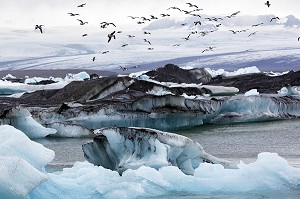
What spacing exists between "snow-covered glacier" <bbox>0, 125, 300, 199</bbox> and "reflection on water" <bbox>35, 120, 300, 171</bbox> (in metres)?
1.80

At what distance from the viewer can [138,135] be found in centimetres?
793

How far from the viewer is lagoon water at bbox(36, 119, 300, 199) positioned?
10367 mm

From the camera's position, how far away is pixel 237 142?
1250cm

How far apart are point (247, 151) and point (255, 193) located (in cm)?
425

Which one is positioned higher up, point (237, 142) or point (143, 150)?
point (143, 150)

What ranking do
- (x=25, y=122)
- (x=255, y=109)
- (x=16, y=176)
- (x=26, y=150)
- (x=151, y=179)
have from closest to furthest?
(x=16, y=176)
(x=26, y=150)
(x=151, y=179)
(x=25, y=122)
(x=255, y=109)

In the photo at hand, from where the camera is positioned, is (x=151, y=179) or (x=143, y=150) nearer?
(x=151, y=179)

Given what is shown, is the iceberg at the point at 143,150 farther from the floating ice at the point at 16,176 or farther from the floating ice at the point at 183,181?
the floating ice at the point at 16,176

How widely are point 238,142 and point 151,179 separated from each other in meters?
5.70

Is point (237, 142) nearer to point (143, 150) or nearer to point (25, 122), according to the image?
point (25, 122)

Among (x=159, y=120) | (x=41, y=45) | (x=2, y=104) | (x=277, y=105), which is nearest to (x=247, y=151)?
(x=159, y=120)

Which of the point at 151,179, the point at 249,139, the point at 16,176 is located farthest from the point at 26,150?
the point at 249,139

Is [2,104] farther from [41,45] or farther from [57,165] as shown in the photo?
[41,45]

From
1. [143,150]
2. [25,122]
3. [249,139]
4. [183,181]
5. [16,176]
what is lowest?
[249,139]
